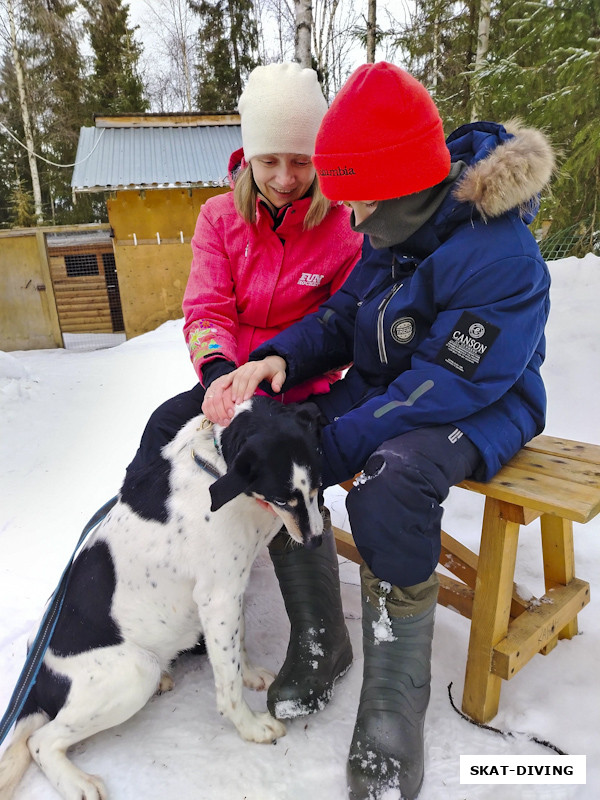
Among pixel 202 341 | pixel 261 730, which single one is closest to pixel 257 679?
pixel 261 730

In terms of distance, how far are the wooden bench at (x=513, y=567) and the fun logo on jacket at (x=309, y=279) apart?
3.69 ft

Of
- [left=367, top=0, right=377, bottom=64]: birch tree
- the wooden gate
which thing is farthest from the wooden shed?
[left=367, top=0, right=377, bottom=64]: birch tree

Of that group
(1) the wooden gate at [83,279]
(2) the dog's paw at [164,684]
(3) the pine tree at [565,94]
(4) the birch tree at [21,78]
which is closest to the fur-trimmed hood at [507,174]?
(2) the dog's paw at [164,684]

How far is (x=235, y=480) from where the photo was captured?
1499 millimetres

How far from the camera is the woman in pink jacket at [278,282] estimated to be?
6.36 ft

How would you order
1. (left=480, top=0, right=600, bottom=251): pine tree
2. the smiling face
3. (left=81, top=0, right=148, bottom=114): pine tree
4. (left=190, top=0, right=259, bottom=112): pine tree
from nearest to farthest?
1. the smiling face
2. (left=480, top=0, right=600, bottom=251): pine tree
3. (left=81, top=0, right=148, bottom=114): pine tree
4. (left=190, top=0, right=259, bottom=112): pine tree

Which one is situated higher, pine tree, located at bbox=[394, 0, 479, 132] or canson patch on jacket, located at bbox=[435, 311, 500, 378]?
pine tree, located at bbox=[394, 0, 479, 132]

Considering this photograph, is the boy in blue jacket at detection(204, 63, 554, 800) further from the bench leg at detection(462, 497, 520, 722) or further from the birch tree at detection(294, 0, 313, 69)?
the birch tree at detection(294, 0, 313, 69)

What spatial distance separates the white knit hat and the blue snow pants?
51.6 inches

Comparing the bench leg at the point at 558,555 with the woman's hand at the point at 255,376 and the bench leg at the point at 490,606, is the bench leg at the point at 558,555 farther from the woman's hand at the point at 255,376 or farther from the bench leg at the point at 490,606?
the woman's hand at the point at 255,376

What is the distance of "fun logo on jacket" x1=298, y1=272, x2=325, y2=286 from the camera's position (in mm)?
2352

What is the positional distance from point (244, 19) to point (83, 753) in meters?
24.2

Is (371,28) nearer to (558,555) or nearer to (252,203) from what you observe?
(252,203)

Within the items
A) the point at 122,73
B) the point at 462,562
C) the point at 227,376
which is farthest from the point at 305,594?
the point at 122,73
